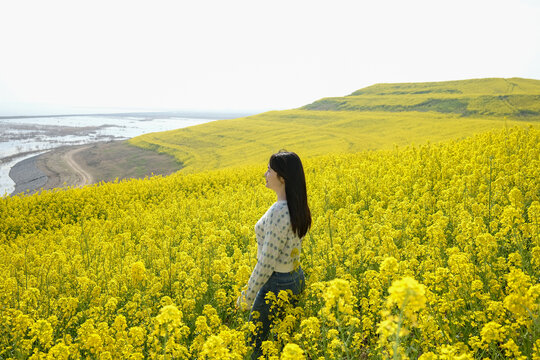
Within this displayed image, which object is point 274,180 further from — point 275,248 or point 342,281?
point 342,281

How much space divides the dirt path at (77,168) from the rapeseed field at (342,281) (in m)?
20.3

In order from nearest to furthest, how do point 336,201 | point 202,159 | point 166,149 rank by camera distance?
point 336,201, point 202,159, point 166,149

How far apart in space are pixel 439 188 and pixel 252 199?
16.5ft

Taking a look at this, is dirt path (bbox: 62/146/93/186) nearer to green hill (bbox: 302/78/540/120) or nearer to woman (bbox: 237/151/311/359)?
woman (bbox: 237/151/311/359)

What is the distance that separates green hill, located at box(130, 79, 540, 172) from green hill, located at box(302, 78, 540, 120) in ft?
0.33

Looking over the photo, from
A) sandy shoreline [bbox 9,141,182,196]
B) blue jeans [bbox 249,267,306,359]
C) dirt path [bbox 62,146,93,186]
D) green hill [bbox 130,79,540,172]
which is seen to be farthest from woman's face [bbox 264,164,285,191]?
dirt path [bbox 62,146,93,186]

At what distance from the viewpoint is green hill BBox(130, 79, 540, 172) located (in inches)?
1024

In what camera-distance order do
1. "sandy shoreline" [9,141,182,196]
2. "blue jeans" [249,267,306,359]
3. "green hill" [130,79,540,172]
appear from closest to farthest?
"blue jeans" [249,267,306,359] → "green hill" [130,79,540,172] → "sandy shoreline" [9,141,182,196]

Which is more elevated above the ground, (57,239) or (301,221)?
(301,221)

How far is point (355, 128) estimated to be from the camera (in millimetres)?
34469

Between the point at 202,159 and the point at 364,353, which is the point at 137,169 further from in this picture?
the point at 364,353

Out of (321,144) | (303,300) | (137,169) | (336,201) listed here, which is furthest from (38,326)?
(137,169)

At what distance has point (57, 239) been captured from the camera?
9.32 meters

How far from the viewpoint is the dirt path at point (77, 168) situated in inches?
1105
